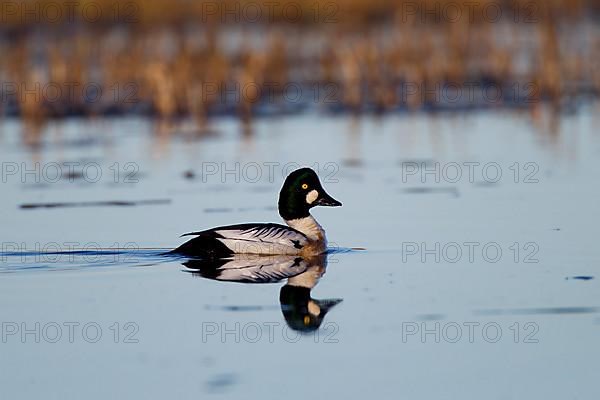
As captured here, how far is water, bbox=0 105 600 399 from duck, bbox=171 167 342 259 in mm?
249

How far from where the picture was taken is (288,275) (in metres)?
9.58

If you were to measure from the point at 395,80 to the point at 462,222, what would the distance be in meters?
10.5

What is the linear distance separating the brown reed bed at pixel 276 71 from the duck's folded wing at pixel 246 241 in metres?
8.89

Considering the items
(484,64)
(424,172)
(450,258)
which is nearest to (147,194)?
(424,172)

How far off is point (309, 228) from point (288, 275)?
1030 millimetres

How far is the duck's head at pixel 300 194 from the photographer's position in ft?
35.1
